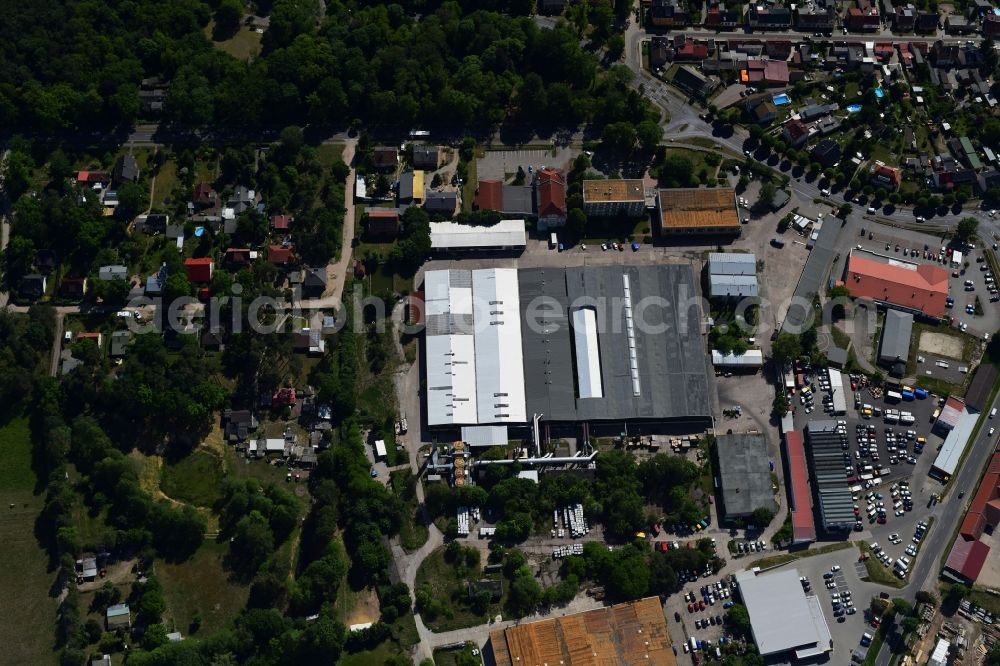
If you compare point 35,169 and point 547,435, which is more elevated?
point 35,169

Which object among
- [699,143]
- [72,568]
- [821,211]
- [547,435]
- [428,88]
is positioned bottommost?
[72,568]

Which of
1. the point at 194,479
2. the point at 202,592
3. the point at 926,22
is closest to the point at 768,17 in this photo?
the point at 926,22

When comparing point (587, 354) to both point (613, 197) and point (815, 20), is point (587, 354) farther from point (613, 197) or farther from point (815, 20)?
point (815, 20)

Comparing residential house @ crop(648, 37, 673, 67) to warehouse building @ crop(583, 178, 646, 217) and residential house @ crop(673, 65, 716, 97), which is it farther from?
warehouse building @ crop(583, 178, 646, 217)

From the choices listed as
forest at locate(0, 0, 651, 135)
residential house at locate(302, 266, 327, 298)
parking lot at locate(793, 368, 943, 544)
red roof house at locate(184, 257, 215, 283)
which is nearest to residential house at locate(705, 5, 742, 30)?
forest at locate(0, 0, 651, 135)

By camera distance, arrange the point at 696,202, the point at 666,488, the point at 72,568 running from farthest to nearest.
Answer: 1. the point at 696,202
2. the point at 666,488
3. the point at 72,568

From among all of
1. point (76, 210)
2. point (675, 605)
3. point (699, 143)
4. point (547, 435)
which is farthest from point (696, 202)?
point (76, 210)

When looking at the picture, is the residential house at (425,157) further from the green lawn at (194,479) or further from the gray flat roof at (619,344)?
the green lawn at (194,479)

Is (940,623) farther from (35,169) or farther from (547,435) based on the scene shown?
(35,169)
